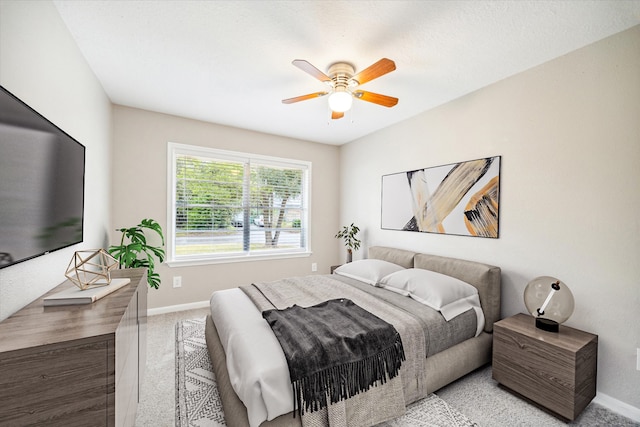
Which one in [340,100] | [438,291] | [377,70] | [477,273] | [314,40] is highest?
[314,40]

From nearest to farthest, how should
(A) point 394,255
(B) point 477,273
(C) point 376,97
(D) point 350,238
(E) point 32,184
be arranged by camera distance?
(E) point 32,184, (C) point 376,97, (B) point 477,273, (A) point 394,255, (D) point 350,238

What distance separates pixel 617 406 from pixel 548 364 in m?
0.59

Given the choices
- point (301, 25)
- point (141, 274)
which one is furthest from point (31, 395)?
point (301, 25)

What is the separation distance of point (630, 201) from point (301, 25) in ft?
8.30

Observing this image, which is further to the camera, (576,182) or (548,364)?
(576,182)

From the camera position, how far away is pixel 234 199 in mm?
3955

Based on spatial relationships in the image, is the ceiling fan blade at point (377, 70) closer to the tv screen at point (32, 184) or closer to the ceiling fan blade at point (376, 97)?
the ceiling fan blade at point (376, 97)

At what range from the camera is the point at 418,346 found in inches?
71.9

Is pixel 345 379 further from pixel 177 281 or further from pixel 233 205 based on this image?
pixel 233 205

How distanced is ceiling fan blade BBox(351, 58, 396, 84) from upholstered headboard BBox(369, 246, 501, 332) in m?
1.93

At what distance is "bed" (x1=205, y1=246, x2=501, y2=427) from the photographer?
1.36m

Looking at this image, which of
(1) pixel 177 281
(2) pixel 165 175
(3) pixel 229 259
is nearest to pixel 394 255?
(3) pixel 229 259

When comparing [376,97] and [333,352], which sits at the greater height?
[376,97]

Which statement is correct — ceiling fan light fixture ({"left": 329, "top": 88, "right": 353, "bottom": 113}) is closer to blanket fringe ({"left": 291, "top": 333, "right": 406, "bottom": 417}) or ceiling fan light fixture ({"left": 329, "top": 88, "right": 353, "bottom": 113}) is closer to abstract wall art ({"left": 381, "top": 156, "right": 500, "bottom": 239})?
abstract wall art ({"left": 381, "top": 156, "right": 500, "bottom": 239})
